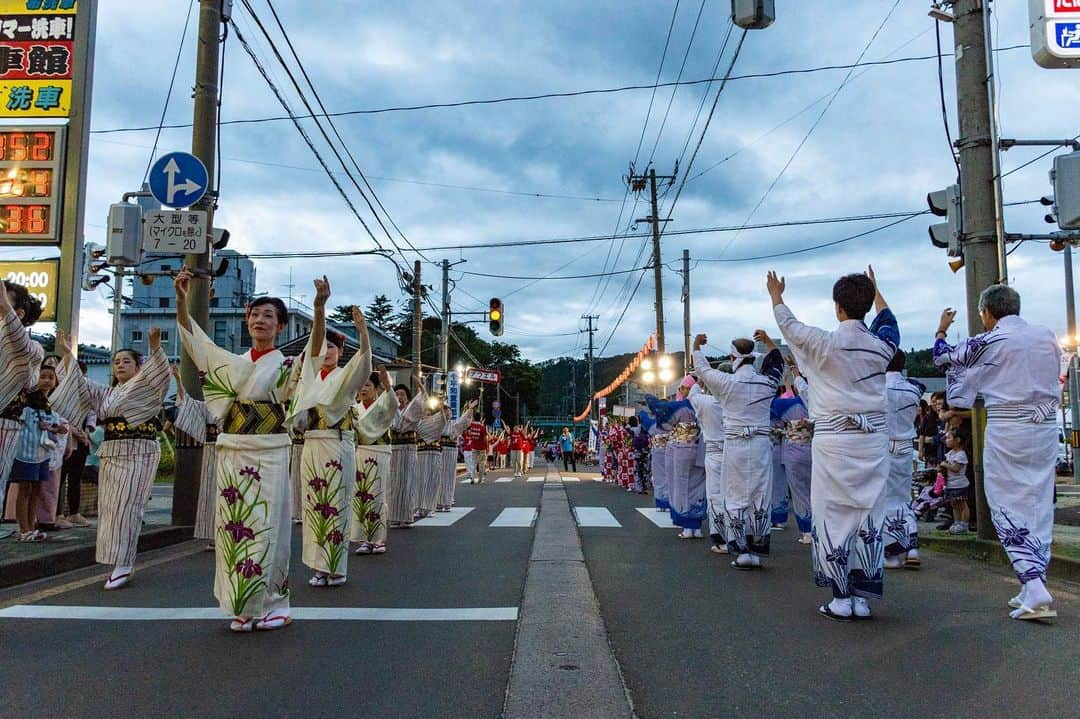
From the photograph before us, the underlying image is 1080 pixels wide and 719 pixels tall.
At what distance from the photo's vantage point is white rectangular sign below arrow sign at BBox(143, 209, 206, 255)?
8.95m

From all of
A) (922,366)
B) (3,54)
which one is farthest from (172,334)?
(922,366)

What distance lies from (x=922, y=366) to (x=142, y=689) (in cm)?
6609

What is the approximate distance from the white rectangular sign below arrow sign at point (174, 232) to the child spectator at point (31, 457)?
6.97 feet

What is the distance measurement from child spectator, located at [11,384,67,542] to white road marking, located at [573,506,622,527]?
576cm

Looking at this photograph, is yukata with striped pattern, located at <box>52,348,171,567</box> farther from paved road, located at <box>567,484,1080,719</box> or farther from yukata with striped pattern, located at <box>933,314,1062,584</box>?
yukata with striped pattern, located at <box>933,314,1062,584</box>

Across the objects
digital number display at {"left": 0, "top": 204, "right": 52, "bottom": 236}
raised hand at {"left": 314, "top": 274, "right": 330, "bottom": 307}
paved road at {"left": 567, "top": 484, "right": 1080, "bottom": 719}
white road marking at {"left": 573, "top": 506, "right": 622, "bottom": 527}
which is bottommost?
white road marking at {"left": 573, "top": 506, "right": 622, "bottom": 527}

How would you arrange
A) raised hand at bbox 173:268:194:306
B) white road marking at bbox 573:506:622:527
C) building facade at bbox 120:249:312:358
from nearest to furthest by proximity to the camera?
raised hand at bbox 173:268:194:306 → white road marking at bbox 573:506:622:527 → building facade at bbox 120:249:312:358

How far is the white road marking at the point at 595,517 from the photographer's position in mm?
10248

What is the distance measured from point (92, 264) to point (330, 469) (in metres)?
15.9

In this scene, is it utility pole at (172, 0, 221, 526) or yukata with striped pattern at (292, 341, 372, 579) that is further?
utility pole at (172, 0, 221, 526)

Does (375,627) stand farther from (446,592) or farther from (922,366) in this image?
(922,366)

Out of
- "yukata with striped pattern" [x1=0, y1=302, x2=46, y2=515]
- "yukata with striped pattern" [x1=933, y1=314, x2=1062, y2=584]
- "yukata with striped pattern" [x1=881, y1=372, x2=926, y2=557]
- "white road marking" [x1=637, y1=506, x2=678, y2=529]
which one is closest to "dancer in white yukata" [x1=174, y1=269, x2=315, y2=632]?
"yukata with striped pattern" [x1=0, y1=302, x2=46, y2=515]

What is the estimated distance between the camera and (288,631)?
14.4 feet

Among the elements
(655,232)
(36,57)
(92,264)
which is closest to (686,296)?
(655,232)
